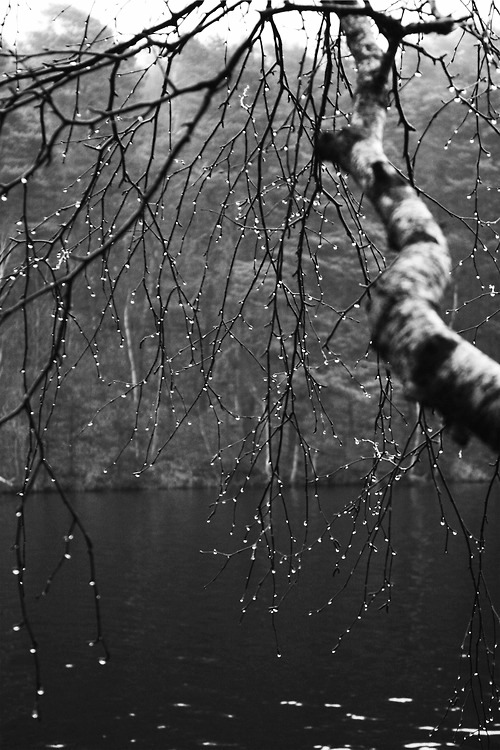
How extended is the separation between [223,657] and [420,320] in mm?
12185

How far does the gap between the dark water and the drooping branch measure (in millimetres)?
8977

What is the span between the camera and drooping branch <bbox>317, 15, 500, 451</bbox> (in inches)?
39.5

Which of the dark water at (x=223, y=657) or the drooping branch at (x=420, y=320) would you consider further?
the dark water at (x=223, y=657)

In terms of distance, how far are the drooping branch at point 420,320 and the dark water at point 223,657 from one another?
898cm

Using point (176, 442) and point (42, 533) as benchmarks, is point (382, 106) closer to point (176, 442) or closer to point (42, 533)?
point (42, 533)

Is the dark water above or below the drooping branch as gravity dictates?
below

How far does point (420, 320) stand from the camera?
1107 mm

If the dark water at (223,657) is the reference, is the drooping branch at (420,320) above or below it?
above

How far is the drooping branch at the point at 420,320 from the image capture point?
3.29 ft

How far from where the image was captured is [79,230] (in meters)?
35.6

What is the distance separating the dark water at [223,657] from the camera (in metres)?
9.80

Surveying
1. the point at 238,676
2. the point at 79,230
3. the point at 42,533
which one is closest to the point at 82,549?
the point at 42,533

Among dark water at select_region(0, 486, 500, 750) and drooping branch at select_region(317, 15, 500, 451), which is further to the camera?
dark water at select_region(0, 486, 500, 750)

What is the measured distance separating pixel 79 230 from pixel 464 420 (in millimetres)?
36003
